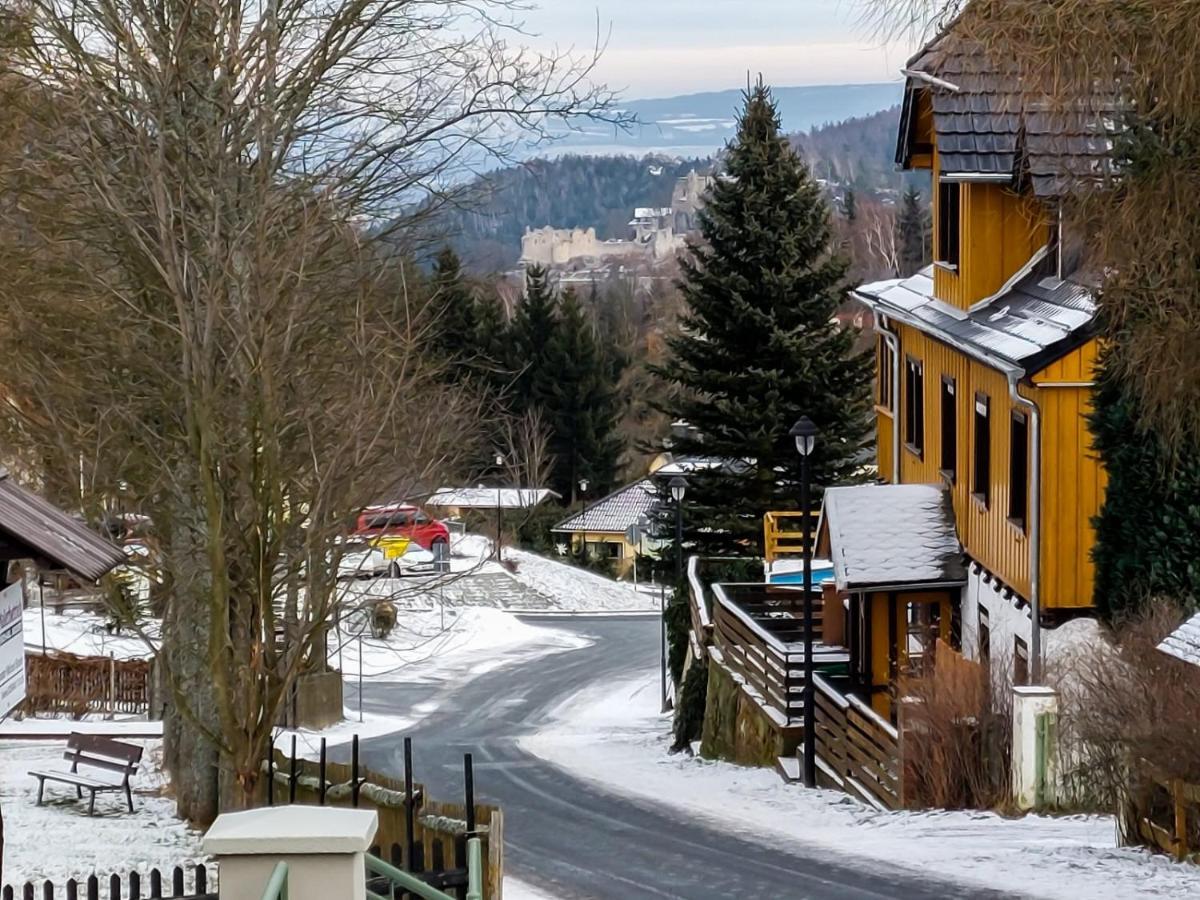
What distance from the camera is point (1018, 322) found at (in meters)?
20.0

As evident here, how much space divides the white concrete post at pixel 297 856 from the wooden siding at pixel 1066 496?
13.9 m

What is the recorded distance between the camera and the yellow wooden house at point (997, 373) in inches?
738

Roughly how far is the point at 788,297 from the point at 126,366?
2216 cm

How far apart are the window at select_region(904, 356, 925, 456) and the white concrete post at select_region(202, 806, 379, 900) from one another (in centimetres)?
2042

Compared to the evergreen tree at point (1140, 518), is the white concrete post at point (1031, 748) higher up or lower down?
lower down

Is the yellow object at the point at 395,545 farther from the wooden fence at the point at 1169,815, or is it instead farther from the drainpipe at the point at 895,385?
the drainpipe at the point at 895,385

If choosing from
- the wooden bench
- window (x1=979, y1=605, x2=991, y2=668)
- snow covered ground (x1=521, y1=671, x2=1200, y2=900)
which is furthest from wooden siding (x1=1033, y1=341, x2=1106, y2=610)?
the wooden bench

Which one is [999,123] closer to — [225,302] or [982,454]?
[982,454]

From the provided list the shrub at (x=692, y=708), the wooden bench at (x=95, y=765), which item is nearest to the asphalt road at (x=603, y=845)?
the shrub at (x=692, y=708)

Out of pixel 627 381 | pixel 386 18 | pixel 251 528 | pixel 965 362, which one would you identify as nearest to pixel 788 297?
pixel 965 362

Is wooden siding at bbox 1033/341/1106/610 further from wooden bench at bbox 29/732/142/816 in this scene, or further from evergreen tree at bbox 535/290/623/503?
evergreen tree at bbox 535/290/623/503

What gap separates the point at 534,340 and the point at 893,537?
4981cm

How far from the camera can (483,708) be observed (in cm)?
3500

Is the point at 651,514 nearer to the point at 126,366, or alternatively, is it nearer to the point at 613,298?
the point at 126,366
